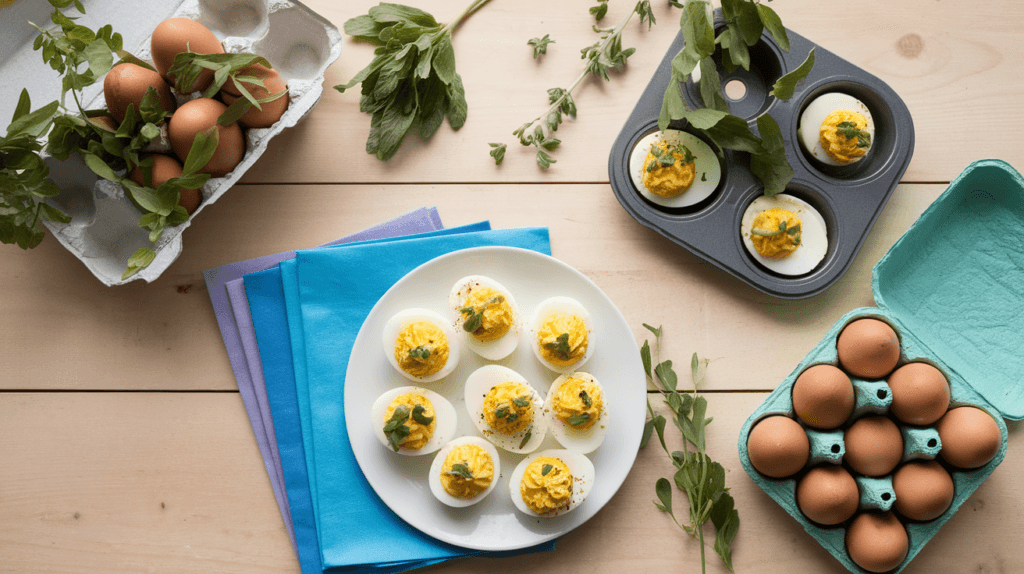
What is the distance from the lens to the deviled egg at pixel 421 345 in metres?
1.04

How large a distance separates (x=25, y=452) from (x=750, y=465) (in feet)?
4.45

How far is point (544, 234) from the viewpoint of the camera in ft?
3.82

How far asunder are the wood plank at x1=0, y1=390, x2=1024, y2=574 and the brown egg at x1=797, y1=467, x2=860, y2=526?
0.14 m

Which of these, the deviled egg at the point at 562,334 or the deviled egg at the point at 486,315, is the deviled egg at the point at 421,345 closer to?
the deviled egg at the point at 486,315

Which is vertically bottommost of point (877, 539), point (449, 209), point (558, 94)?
point (877, 539)

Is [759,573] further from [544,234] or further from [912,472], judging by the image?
[544,234]

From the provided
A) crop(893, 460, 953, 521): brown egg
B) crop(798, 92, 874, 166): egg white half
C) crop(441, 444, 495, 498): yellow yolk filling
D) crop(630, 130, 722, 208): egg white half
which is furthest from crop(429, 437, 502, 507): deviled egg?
crop(798, 92, 874, 166): egg white half

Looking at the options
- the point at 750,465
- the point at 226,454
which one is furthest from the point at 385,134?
the point at 750,465

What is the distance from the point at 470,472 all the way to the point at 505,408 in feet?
0.40

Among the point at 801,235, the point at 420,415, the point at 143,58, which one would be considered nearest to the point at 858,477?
the point at 801,235

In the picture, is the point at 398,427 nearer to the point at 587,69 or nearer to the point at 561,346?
the point at 561,346

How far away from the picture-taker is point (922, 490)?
1.01 metres

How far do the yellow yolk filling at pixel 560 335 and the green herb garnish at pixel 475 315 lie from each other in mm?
97

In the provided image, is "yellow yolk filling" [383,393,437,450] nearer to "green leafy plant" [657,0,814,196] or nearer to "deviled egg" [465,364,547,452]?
"deviled egg" [465,364,547,452]
